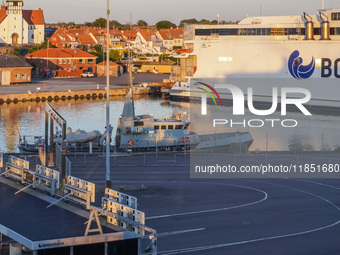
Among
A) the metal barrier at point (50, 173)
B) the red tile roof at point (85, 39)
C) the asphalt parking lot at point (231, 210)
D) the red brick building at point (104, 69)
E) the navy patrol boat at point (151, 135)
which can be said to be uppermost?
the red tile roof at point (85, 39)

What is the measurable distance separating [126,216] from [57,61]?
216 feet

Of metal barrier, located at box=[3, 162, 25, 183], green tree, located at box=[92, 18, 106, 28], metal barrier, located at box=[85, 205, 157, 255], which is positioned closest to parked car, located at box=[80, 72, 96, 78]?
metal barrier, located at box=[3, 162, 25, 183]

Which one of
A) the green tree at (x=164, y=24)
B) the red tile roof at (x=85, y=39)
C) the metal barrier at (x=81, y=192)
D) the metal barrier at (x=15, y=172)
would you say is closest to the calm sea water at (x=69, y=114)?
the metal barrier at (x=15, y=172)

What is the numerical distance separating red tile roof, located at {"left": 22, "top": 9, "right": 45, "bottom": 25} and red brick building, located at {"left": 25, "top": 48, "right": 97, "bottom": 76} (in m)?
23.2

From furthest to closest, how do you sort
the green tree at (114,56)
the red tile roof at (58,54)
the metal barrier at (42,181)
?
A: the green tree at (114,56)
the red tile roof at (58,54)
the metal barrier at (42,181)

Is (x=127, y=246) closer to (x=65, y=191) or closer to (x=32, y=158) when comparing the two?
(x=65, y=191)

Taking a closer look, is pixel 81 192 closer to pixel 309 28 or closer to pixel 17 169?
pixel 17 169

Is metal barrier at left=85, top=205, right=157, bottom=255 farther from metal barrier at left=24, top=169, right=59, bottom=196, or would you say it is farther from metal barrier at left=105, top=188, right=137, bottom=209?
metal barrier at left=24, top=169, right=59, bottom=196

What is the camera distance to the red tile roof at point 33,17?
322 feet

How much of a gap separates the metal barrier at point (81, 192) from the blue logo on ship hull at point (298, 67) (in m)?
43.7

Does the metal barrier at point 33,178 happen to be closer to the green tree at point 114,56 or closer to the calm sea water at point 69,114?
the calm sea water at point 69,114

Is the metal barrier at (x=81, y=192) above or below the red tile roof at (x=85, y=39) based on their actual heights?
below

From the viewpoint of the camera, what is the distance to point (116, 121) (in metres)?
42.4

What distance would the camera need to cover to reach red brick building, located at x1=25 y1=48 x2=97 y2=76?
7300 centimetres
